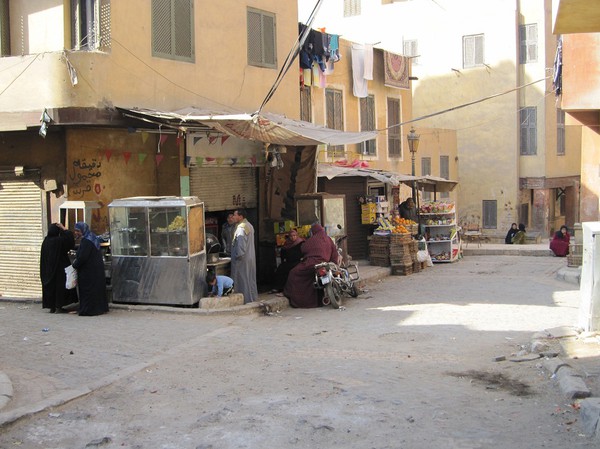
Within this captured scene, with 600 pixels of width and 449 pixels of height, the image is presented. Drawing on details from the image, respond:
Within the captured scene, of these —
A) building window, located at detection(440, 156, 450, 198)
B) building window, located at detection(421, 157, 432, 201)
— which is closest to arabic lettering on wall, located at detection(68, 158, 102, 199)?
building window, located at detection(421, 157, 432, 201)

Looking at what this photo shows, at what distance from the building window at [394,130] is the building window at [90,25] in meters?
14.3

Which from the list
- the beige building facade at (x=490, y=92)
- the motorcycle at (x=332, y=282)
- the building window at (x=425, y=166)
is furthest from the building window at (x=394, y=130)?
the motorcycle at (x=332, y=282)

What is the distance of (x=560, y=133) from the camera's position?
113 feet

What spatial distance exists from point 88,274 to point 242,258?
2601mm

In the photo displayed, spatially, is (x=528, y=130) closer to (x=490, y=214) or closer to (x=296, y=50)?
(x=490, y=214)

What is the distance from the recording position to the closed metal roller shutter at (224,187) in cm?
1449

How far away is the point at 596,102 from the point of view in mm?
14031

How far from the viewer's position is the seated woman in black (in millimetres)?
14734

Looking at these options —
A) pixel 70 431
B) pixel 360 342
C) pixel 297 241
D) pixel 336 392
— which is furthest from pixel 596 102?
pixel 70 431

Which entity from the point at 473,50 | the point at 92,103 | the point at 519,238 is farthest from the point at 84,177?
the point at 473,50

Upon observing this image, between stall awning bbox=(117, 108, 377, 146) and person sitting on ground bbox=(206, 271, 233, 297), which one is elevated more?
stall awning bbox=(117, 108, 377, 146)

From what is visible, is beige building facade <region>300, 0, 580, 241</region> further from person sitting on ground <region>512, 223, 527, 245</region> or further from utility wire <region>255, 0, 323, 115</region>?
utility wire <region>255, 0, 323, 115</region>

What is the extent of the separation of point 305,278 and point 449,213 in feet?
32.0

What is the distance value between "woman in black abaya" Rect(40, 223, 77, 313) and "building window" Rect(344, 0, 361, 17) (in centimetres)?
2583
